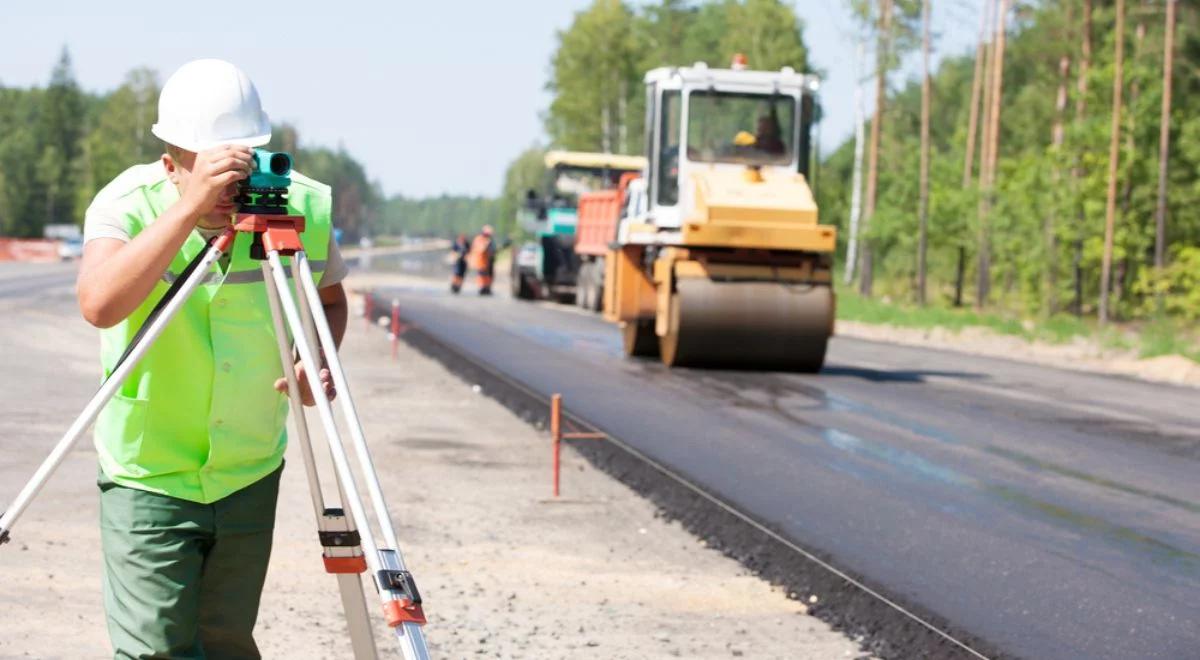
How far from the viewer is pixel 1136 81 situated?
45.9 meters

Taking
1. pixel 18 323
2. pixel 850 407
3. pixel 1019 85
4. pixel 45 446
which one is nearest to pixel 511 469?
pixel 45 446

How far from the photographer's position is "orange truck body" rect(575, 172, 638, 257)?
1283 inches

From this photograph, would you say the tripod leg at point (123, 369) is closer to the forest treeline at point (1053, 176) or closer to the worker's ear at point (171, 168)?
the worker's ear at point (171, 168)

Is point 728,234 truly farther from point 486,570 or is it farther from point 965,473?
point 486,570

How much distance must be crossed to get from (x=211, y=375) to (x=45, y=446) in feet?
29.1

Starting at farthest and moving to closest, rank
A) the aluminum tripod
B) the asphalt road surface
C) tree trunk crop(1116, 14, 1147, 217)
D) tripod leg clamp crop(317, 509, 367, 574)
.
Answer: tree trunk crop(1116, 14, 1147, 217) → the asphalt road surface → tripod leg clamp crop(317, 509, 367, 574) → the aluminum tripod

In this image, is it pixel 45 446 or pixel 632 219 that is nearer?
pixel 45 446

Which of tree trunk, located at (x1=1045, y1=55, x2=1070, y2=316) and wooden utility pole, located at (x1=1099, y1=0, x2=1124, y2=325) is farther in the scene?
tree trunk, located at (x1=1045, y1=55, x2=1070, y2=316)

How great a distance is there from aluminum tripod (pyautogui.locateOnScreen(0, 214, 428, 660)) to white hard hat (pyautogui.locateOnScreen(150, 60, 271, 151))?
0.83ft

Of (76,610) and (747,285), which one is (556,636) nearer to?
→ (76,610)

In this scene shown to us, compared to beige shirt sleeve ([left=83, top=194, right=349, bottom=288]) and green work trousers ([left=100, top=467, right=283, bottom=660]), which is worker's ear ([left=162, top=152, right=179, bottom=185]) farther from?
green work trousers ([left=100, top=467, right=283, bottom=660])

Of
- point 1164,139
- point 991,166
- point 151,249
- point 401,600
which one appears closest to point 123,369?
point 151,249

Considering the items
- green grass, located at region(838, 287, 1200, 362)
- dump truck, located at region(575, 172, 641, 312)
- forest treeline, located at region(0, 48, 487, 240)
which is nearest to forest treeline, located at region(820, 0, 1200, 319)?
green grass, located at region(838, 287, 1200, 362)

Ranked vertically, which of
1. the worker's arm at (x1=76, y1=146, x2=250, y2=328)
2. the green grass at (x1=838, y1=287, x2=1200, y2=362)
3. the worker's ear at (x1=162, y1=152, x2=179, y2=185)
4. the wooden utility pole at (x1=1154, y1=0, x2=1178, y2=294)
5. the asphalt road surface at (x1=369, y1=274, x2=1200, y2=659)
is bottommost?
the green grass at (x1=838, y1=287, x2=1200, y2=362)
